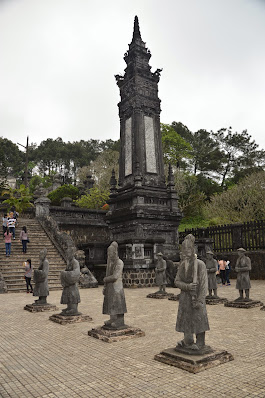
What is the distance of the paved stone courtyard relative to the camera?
12.6ft

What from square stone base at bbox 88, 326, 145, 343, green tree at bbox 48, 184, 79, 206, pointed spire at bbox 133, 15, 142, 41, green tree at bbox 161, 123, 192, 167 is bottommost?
square stone base at bbox 88, 326, 145, 343

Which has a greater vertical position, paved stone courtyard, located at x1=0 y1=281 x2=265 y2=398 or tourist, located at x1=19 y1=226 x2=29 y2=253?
tourist, located at x1=19 y1=226 x2=29 y2=253

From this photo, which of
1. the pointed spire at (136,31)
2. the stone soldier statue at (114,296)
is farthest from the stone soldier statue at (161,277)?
the pointed spire at (136,31)

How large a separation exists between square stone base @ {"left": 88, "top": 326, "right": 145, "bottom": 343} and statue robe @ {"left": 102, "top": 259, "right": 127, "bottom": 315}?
333 millimetres

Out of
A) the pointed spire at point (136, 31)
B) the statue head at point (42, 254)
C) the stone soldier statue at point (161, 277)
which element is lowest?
the stone soldier statue at point (161, 277)

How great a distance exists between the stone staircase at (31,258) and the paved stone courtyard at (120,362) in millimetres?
6366

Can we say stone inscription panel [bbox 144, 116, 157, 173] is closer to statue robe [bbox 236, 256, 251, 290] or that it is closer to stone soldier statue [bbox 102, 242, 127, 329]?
statue robe [bbox 236, 256, 251, 290]

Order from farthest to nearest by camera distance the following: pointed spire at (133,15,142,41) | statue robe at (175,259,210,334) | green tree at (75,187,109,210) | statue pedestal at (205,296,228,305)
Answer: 1. green tree at (75,187,109,210)
2. pointed spire at (133,15,142,41)
3. statue pedestal at (205,296,228,305)
4. statue robe at (175,259,210,334)

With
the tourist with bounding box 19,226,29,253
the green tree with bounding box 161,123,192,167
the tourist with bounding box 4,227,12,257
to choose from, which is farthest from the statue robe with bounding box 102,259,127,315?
the green tree with bounding box 161,123,192,167

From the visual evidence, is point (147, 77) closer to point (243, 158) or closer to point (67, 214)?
point (67, 214)

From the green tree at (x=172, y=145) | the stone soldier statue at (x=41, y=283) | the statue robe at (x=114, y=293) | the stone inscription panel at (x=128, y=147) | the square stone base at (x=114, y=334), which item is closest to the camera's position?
the square stone base at (x=114, y=334)

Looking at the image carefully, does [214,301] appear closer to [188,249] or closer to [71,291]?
[71,291]

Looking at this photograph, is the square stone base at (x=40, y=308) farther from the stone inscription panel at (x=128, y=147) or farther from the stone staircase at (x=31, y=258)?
the stone inscription panel at (x=128, y=147)

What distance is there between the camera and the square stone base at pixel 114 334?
6.03 meters
